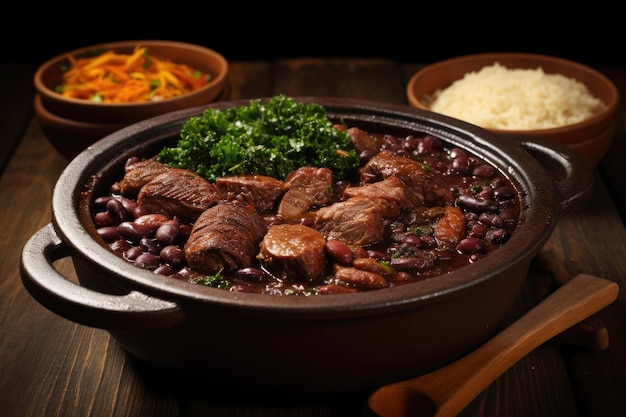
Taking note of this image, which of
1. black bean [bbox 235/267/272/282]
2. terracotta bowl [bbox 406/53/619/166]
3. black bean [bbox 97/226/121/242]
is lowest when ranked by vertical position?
terracotta bowl [bbox 406/53/619/166]

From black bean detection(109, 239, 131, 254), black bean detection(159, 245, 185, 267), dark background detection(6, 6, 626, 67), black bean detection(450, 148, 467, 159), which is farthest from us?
dark background detection(6, 6, 626, 67)

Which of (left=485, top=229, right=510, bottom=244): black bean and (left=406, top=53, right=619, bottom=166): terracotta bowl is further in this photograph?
(left=406, top=53, right=619, bottom=166): terracotta bowl

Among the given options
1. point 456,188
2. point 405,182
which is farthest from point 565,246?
point 405,182

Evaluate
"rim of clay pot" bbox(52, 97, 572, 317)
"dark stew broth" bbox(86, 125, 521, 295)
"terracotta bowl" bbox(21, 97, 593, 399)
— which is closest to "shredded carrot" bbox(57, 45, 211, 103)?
"rim of clay pot" bbox(52, 97, 572, 317)

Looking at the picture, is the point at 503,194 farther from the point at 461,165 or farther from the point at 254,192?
the point at 254,192

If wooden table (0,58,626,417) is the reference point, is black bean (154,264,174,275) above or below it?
above

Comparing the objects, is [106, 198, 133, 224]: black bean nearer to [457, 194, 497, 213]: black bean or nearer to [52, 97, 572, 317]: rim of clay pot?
[52, 97, 572, 317]: rim of clay pot

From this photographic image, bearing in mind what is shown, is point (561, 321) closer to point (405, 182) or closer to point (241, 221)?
point (405, 182)

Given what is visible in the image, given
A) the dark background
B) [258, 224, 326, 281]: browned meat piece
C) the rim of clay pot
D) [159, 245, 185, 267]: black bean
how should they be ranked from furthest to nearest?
the dark background
[159, 245, 185, 267]: black bean
[258, 224, 326, 281]: browned meat piece
the rim of clay pot
